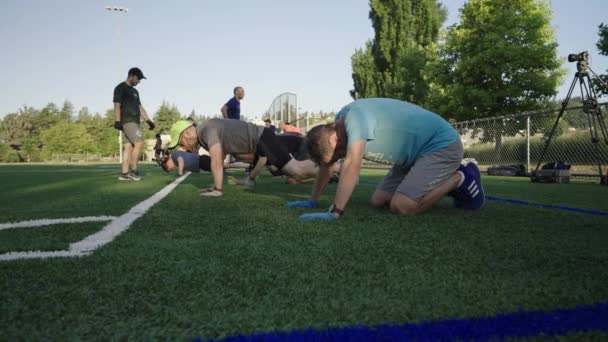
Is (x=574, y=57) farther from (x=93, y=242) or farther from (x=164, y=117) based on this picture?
(x=164, y=117)

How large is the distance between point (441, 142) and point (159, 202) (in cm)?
284

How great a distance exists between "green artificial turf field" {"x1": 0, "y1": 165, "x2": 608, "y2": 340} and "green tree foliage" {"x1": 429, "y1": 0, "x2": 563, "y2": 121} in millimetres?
20103

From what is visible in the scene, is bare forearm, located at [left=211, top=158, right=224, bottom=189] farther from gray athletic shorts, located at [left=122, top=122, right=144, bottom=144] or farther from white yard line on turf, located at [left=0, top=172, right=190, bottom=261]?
gray athletic shorts, located at [left=122, top=122, right=144, bottom=144]

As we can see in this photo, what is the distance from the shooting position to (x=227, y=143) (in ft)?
18.1

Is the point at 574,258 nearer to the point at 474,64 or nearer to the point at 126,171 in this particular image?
Result: the point at 126,171

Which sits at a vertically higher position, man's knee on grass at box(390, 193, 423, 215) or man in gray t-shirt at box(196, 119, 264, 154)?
man in gray t-shirt at box(196, 119, 264, 154)

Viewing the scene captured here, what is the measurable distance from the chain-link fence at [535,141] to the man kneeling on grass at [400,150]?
6524 millimetres

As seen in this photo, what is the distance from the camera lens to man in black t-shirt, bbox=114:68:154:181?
804 centimetres

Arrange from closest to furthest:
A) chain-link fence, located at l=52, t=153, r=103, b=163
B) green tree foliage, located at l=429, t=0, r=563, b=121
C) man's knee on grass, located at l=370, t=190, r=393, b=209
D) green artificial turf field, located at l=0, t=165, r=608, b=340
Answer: green artificial turf field, located at l=0, t=165, r=608, b=340 → man's knee on grass, located at l=370, t=190, r=393, b=209 → green tree foliage, located at l=429, t=0, r=563, b=121 → chain-link fence, located at l=52, t=153, r=103, b=163

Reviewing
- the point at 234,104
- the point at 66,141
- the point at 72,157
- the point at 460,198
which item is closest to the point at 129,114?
the point at 234,104

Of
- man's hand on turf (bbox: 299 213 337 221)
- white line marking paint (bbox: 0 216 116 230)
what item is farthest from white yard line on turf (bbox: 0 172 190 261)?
man's hand on turf (bbox: 299 213 337 221)

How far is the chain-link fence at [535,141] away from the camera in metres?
10.6

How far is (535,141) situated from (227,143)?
10.0 meters

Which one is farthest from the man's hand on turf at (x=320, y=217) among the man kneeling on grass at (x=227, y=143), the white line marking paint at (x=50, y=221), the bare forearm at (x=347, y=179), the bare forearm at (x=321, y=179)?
the man kneeling on grass at (x=227, y=143)
